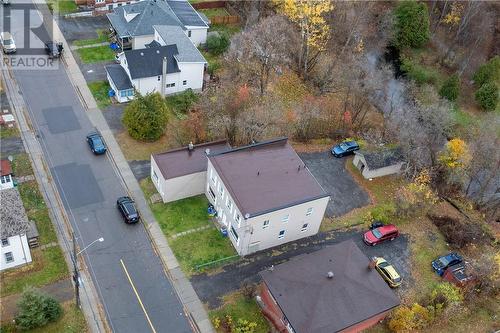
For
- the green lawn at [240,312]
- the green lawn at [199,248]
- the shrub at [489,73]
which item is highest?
the shrub at [489,73]

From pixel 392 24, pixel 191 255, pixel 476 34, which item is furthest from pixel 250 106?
pixel 476 34

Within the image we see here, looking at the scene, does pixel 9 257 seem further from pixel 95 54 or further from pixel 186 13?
pixel 186 13

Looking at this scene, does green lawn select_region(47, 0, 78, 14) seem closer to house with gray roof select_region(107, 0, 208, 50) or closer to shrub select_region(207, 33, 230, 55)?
house with gray roof select_region(107, 0, 208, 50)

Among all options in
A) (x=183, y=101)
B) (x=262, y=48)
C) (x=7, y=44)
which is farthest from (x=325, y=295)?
(x=7, y=44)

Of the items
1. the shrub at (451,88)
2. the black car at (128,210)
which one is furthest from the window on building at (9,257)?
the shrub at (451,88)

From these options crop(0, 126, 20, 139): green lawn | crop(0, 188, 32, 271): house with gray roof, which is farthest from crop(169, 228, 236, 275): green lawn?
crop(0, 126, 20, 139): green lawn

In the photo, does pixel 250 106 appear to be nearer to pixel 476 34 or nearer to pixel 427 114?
pixel 427 114

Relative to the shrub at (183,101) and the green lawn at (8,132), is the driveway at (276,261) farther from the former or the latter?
the green lawn at (8,132)
